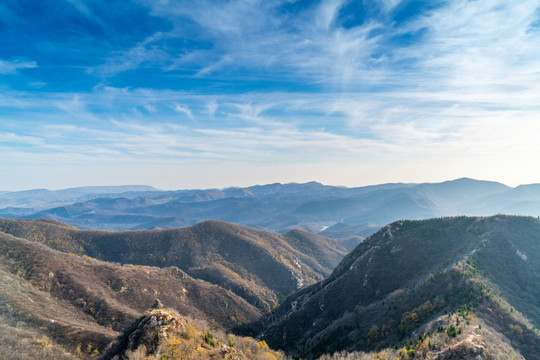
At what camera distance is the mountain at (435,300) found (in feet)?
148

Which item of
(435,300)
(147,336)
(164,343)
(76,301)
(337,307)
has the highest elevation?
(147,336)

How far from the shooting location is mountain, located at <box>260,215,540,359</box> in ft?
148

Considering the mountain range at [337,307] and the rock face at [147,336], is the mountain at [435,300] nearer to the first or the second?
the mountain range at [337,307]

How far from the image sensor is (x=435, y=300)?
214 ft

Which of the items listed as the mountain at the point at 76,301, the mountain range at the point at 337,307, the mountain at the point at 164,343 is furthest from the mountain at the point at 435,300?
the mountain at the point at 76,301

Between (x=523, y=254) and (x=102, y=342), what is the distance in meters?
127

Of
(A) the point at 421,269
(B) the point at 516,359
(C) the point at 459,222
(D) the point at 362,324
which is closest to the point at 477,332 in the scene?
(B) the point at 516,359

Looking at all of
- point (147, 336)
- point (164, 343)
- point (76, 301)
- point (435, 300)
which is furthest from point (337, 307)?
point (76, 301)

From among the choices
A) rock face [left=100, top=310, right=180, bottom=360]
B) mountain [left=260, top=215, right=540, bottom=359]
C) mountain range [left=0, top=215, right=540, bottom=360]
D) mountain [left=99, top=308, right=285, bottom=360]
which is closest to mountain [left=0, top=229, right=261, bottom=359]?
mountain range [left=0, top=215, right=540, bottom=360]

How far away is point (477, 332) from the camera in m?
42.5

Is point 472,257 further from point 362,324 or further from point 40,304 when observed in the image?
point 40,304

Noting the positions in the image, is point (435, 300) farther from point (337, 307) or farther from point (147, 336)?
point (147, 336)

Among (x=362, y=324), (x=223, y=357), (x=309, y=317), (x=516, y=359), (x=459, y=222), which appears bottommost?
(x=309, y=317)

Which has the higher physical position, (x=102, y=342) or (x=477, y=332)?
(x=477, y=332)
